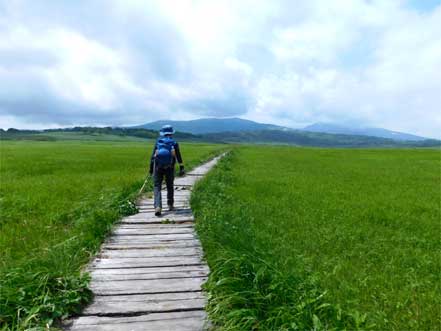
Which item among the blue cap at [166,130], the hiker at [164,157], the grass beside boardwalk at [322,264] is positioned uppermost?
the blue cap at [166,130]

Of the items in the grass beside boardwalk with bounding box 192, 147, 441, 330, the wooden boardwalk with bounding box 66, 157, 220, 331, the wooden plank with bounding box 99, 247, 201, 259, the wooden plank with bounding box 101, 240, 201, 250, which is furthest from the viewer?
→ the wooden plank with bounding box 101, 240, 201, 250

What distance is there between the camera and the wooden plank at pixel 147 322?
4031 mm

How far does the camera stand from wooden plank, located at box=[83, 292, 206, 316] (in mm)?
4395

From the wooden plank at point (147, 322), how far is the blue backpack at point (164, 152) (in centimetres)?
599

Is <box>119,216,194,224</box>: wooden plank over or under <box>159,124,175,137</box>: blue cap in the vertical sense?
under

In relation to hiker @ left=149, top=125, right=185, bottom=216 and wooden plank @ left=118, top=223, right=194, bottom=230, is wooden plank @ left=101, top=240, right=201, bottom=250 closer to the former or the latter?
wooden plank @ left=118, top=223, right=194, bottom=230

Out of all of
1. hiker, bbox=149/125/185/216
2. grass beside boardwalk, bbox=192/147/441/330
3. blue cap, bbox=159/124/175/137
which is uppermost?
blue cap, bbox=159/124/175/137

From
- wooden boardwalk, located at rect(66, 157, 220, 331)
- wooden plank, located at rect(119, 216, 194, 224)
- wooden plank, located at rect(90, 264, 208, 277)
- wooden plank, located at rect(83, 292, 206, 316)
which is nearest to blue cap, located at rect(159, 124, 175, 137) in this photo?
wooden plank, located at rect(119, 216, 194, 224)

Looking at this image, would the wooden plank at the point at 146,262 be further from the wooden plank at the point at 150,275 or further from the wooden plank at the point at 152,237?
the wooden plank at the point at 152,237

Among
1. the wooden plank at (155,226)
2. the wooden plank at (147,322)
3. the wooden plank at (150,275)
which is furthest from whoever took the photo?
the wooden plank at (155,226)

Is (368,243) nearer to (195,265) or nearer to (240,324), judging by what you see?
(195,265)

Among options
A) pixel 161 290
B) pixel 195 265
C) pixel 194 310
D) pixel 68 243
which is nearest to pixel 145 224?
pixel 68 243

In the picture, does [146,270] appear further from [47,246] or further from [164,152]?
[164,152]

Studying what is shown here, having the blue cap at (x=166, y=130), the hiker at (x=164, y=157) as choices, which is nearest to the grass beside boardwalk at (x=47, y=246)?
the hiker at (x=164, y=157)
